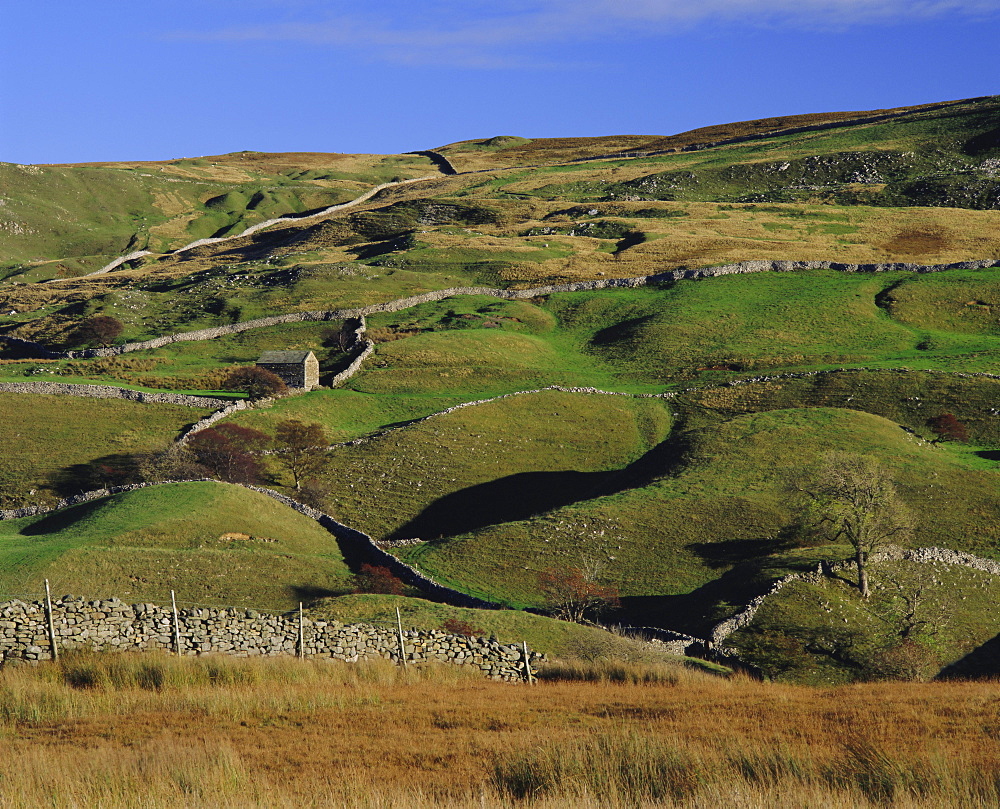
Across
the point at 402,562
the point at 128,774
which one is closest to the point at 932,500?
the point at 402,562

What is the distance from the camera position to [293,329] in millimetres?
113000

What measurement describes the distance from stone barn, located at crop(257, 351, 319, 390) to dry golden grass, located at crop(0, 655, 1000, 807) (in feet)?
214

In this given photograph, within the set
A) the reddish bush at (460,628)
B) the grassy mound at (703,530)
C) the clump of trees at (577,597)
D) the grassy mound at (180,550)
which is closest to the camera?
the reddish bush at (460,628)

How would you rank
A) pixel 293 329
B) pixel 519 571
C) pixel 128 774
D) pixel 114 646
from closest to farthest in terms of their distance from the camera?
pixel 128 774, pixel 114 646, pixel 519 571, pixel 293 329

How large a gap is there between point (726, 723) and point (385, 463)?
53.9 metres

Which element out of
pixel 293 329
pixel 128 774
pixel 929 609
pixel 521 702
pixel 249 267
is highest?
pixel 249 267

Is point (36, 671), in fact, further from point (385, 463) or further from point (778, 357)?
point (778, 357)

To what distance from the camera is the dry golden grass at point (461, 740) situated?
1472 cm

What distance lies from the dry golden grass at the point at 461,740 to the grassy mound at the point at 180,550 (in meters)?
19.3

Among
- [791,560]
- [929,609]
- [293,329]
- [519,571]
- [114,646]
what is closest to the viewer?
[114,646]

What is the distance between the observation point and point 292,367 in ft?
296

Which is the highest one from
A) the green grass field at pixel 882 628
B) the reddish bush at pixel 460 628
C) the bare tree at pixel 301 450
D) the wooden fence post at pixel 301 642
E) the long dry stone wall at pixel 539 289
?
the long dry stone wall at pixel 539 289

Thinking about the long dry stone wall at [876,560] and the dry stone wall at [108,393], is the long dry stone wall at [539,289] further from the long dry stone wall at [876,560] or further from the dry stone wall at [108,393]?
the long dry stone wall at [876,560]

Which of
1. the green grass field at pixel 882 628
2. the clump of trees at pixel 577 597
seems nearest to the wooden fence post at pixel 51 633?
the clump of trees at pixel 577 597
